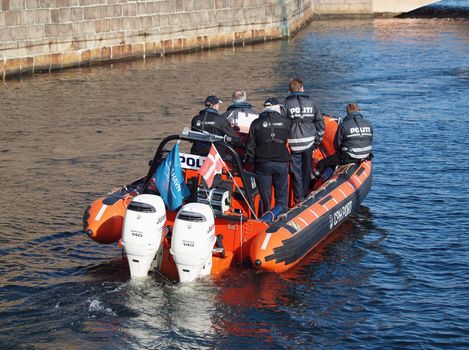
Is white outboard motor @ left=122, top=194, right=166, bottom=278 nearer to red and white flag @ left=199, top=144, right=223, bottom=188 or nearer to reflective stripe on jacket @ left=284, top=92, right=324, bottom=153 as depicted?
red and white flag @ left=199, top=144, right=223, bottom=188

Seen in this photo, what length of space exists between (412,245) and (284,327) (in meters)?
3.68

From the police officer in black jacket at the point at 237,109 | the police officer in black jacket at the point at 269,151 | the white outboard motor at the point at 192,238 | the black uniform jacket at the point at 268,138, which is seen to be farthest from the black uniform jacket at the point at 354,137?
the white outboard motor at the point at 192,238

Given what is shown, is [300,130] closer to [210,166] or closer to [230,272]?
[210,166]

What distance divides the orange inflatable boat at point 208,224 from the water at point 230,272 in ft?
1.07

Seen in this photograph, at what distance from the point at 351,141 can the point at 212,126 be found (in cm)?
278

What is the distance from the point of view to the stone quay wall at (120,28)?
29.4 metres

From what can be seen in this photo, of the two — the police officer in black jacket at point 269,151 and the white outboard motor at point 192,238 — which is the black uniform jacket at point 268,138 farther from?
the white outboard motor at point 192,238

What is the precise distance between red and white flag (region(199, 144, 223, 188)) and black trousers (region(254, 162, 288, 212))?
105 centimetres

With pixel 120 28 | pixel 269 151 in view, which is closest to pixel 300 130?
pixel 269 151

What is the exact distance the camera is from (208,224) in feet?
38.2

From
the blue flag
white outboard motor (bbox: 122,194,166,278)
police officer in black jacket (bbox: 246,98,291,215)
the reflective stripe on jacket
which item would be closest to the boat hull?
police officer in black jacket (bbox: 246,98,291,215)

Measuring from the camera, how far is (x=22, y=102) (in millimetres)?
26016

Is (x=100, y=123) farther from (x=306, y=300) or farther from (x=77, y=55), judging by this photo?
(x=306, y=300)

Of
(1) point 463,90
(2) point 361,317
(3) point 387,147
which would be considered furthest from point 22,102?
(2) point 361,317
